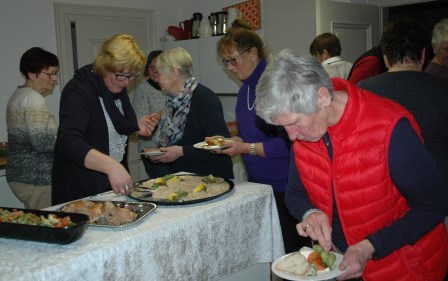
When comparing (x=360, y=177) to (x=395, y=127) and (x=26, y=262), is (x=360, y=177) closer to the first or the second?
(x=395, y=127)

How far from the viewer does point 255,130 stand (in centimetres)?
218

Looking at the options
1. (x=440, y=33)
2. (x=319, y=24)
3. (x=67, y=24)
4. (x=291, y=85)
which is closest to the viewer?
(x=291, y=85)

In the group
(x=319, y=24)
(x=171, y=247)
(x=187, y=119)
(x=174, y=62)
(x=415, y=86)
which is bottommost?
(x=171, y=247)

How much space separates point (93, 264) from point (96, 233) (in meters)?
0.15

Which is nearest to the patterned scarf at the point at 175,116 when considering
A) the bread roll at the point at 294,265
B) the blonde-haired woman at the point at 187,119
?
the blonde-haired woman at the point at 187,119

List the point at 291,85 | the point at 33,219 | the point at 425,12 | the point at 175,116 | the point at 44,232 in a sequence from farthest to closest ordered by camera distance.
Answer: the point at 425,12 < the point at 175,116 < the point at 33,219 < the point at 44,232 < the point at 291,85

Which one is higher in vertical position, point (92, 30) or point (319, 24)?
point (92, 30)

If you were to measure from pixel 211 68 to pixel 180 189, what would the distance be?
2558 millimetres

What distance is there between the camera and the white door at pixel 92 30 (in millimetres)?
3881

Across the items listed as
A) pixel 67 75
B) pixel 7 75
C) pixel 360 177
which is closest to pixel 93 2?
pixel 67 75

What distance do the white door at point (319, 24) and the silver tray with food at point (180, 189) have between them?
5.53ft

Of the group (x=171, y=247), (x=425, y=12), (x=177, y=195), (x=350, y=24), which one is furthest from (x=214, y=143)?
(x=425, y=12)

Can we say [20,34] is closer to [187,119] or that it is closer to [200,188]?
[187,119]

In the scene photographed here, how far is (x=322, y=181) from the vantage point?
4.28 ft
